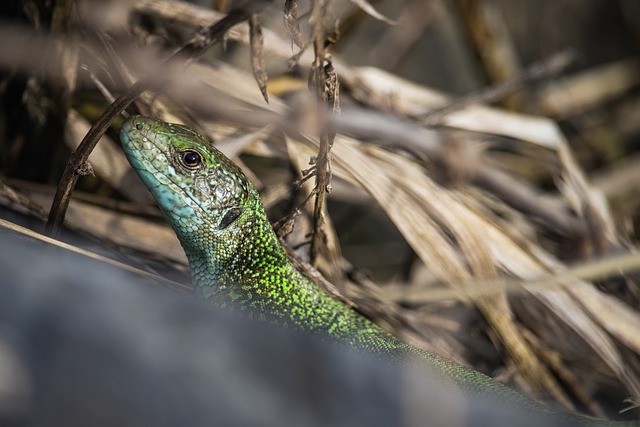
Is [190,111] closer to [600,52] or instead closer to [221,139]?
[221,139]

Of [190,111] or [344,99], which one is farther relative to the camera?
[344,99]

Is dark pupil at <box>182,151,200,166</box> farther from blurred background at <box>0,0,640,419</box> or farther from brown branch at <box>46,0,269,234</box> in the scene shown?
brown branch at <box>46,0,269,234</box>

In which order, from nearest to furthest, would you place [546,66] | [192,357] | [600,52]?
[192,357]
[546,66]
[600,52]

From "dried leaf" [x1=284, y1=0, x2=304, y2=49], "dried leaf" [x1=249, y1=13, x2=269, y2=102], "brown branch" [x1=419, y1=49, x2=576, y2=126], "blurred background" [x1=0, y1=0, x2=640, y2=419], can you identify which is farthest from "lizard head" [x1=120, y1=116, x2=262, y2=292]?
"brown branch" [x1=419, y1=49, x2=576, y2=126]

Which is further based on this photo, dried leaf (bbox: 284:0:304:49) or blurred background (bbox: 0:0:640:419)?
blurred background (bbox: 0:0:640:419)

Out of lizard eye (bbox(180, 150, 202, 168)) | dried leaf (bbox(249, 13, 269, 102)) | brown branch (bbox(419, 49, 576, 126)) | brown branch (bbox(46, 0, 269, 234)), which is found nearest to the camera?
brown branch (bbox(46, 0, 269, 234))

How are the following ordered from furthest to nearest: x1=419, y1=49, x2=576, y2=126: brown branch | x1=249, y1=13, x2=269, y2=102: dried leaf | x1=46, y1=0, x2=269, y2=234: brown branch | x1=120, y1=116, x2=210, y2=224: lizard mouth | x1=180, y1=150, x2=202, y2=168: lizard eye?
x1=419, y1=49, x2=576, y2=126: brown branch → x1=180, y1=150, x2=202, y2=168: lizard eye → x1=120, y1=116, x2=210, y2=224: lizard mouth → x1=249, y1=13, x2=269, y2=102: dried leaf → x1=46, y1=0, x2=269, y2=234: brown branch

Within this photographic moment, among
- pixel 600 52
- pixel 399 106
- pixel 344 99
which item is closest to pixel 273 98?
pixel 344 99

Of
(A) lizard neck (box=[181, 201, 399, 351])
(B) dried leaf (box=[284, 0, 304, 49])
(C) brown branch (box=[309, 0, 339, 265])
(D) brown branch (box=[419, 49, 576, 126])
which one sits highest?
(D) brown branch (box=[419, 49, 576, 126])
